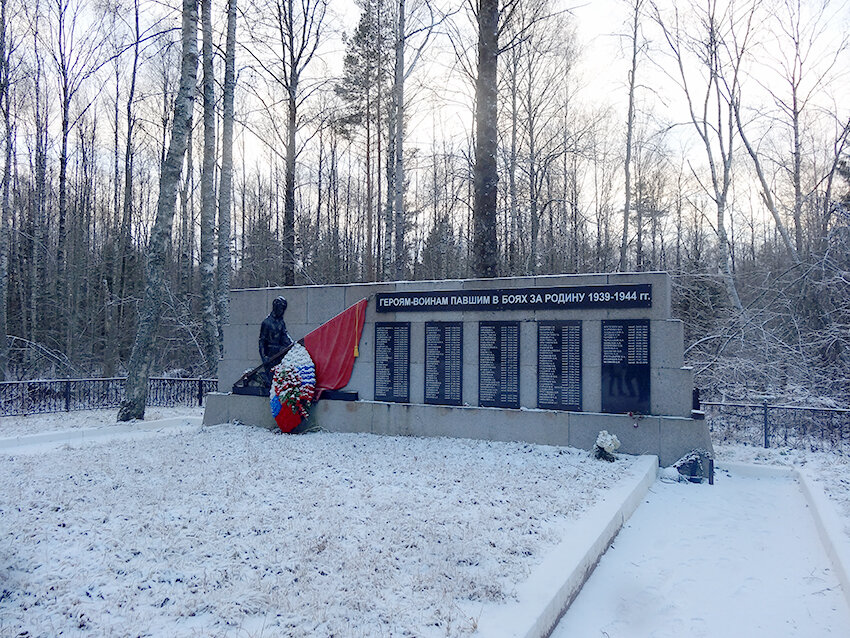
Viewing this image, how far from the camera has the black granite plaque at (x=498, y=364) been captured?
29.7 feet

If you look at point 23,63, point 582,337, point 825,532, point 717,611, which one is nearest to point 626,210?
point 582,337

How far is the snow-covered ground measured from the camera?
323cm

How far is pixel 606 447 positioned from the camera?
7715 millimetres

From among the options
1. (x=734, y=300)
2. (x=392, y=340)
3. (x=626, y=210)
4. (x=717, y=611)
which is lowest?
(x=717, y=611)

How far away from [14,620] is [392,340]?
726 cm

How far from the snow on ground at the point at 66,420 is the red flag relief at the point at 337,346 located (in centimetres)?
429

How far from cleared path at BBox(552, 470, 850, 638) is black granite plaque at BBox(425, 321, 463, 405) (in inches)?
143

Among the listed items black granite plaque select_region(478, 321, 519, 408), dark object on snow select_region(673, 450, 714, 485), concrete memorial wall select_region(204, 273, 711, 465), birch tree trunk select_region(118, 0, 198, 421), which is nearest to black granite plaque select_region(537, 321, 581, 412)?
concrete memorial wall select_region(204, 273, 711, 465)

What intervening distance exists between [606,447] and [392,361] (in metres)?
3.84

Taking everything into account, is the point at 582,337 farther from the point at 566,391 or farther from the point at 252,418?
the point at 252,418

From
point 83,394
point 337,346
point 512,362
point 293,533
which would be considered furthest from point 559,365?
point 83,394

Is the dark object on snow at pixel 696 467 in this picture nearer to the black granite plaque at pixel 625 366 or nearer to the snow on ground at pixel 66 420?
the black granite plaque at pixel 625 366

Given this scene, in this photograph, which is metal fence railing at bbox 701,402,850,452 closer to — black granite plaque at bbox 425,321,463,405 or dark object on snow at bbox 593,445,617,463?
dark object on snow at bbox 593,445,617,463

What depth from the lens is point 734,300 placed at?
16750 mm
